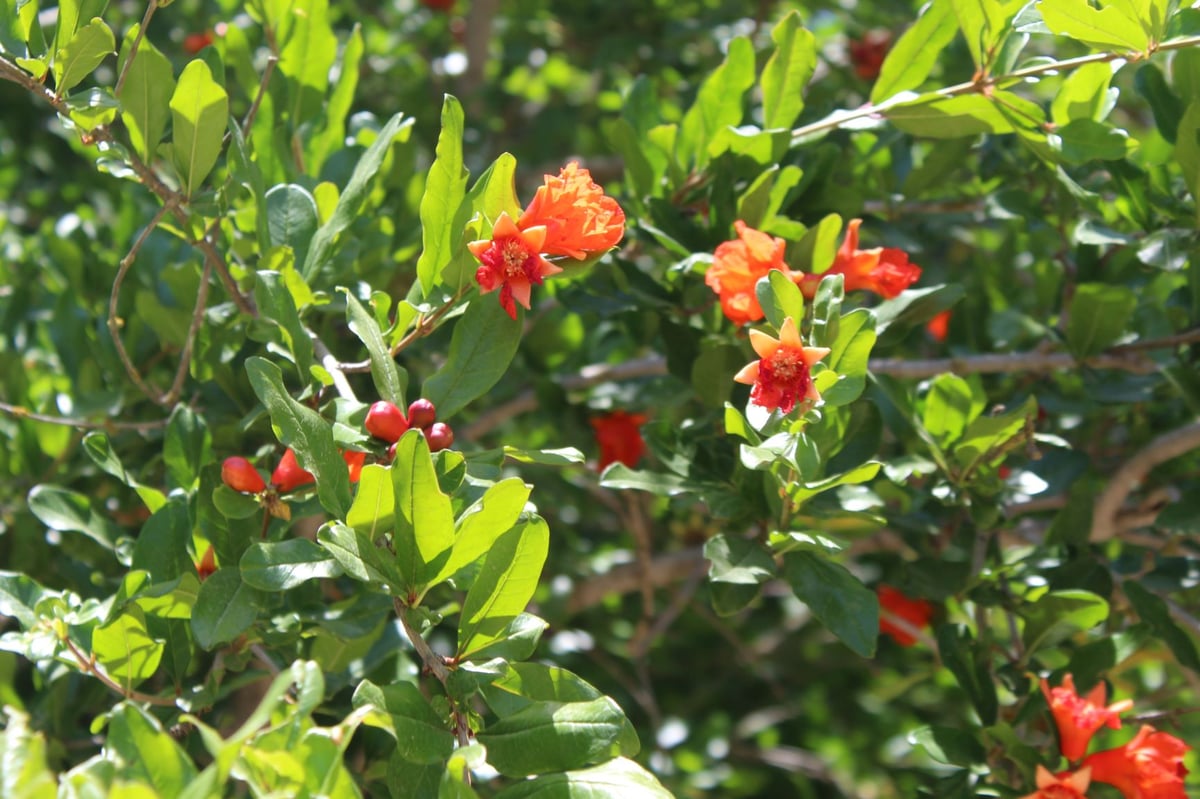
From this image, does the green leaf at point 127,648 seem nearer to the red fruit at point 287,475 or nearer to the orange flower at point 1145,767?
the red fruit at point 287,475

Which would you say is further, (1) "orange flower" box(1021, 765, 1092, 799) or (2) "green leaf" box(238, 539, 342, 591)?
(1) "orange flower" box(1021, 765, 1092, 799)

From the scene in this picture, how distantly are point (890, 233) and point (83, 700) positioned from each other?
1.47 m

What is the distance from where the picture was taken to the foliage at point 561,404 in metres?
1.18

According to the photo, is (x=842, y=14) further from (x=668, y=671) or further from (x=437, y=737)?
(x=437, y=737)

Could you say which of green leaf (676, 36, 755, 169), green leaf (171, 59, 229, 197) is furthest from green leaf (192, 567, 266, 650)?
green leaf (676, 36, 755, 169)

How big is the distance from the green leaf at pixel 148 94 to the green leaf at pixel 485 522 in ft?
2.23

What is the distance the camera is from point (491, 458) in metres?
1.27

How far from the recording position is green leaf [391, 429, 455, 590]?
1.09 meters

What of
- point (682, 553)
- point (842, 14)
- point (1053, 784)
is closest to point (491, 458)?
point (1053, 784)

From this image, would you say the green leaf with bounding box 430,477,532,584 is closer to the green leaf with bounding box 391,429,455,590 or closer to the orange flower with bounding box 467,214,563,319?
the green leaf with bounding box 391,429,455,590

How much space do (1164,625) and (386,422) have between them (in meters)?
1.15

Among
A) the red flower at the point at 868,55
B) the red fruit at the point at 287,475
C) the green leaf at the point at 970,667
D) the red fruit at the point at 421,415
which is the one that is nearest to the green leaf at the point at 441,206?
the red fruit at the point at 421,415

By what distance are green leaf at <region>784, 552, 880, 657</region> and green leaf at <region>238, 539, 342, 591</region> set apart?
576 millimetres

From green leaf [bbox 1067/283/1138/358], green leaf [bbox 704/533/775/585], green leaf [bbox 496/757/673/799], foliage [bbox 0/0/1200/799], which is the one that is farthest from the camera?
green leaf [bbox 1067/283/1138/358]
